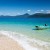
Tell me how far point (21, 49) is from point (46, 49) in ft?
2.97

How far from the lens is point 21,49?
490cm

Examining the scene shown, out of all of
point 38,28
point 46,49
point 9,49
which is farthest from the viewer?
point 38,28

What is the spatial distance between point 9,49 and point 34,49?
0.83 metres

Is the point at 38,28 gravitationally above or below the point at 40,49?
above

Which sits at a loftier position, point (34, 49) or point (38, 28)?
point (38, 28)

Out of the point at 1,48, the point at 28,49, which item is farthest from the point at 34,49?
the point at 1,48

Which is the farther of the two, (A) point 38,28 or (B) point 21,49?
(A) point 38,28

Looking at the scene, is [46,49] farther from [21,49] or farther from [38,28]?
[38,28]

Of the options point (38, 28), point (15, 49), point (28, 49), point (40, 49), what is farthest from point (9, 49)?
point (38, 28)

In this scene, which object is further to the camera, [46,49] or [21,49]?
[46,49]

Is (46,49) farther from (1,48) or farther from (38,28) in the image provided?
(38,28)

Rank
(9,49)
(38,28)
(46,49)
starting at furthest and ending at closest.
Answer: (38,28) < (46,49) < (9,49)

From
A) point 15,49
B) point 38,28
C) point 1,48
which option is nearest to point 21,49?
point 15,49

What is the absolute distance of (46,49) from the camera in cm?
523
